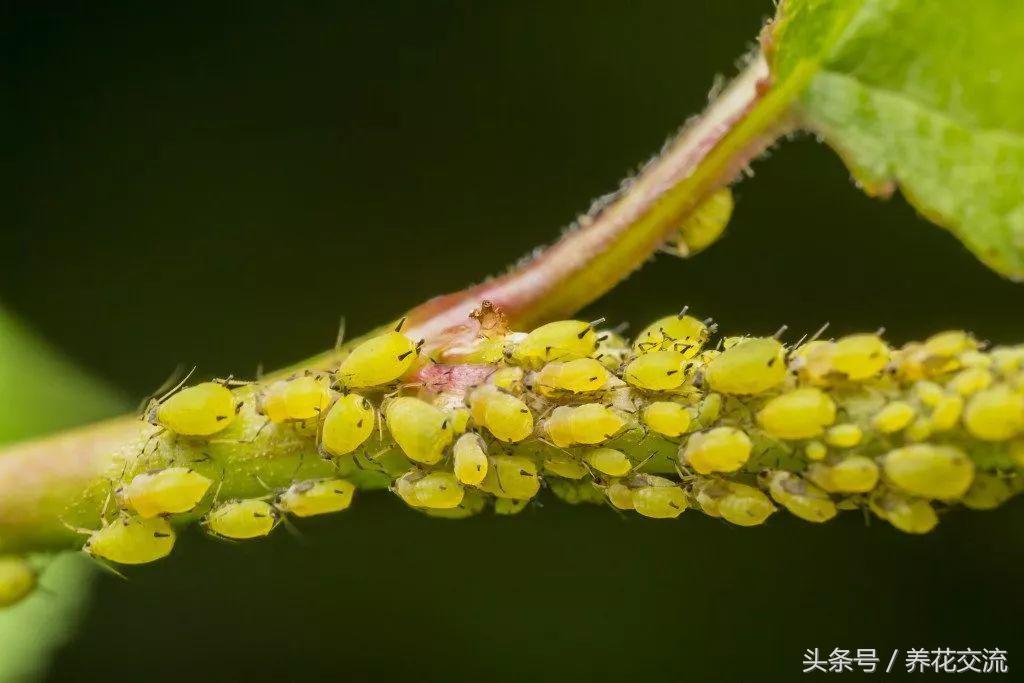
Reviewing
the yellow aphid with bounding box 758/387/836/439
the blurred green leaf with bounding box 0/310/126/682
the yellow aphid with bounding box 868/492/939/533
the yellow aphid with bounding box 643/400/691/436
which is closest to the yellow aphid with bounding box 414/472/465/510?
the yellow aphid with bounding box 643/400/691/436

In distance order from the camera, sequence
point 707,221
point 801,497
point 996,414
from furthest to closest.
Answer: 1. point 707,221
2. point 801,497
3. point 996,414

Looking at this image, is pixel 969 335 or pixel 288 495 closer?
pixel 969 335

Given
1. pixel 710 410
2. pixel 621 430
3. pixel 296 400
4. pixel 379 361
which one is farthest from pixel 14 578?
pixel 710 410

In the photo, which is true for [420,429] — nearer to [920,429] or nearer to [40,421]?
[920,429]

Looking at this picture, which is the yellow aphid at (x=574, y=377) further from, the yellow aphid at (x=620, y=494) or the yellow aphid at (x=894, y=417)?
the yellow aphid at (x=894, y=417)

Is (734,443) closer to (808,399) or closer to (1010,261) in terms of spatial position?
(808,399)

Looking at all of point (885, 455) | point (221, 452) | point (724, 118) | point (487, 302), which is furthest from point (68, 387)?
point (885, 455)
